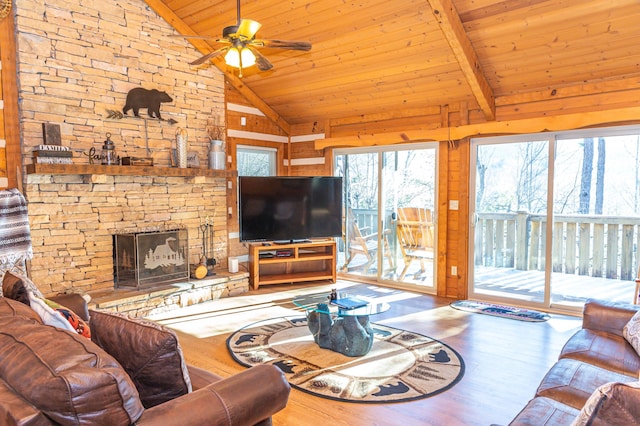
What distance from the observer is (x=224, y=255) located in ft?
21.0

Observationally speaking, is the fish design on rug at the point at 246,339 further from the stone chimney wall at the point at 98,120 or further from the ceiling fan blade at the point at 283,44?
the ceiling fan blade at the point at 283,44

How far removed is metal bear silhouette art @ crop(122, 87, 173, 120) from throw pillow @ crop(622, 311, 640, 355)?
17.0 feet

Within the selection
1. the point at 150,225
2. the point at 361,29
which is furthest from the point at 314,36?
the point at 150,225

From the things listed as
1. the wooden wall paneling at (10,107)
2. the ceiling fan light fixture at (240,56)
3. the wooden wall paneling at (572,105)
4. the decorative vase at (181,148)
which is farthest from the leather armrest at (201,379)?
the wooden wall paneling at (572,105)

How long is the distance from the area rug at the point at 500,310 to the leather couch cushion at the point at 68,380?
4.28 meters

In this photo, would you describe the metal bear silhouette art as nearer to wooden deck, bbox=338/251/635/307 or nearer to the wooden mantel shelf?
the wooden mantel shelf

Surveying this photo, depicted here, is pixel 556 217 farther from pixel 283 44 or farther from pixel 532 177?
pixel 283 44

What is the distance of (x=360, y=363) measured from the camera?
3535mm

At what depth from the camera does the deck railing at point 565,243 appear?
4613mm

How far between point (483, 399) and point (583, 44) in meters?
3.36

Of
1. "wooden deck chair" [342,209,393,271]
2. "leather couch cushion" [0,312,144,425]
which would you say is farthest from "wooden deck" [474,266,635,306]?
"leather couch cushion" [0,312,144,425]

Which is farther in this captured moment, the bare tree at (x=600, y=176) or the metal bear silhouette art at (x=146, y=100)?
the metal bear silhouette art at (x=146, y=100)

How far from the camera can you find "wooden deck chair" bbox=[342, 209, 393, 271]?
21.4ft

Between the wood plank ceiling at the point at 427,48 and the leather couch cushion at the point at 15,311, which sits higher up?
the wood plank ceiling at the point at 427,48
